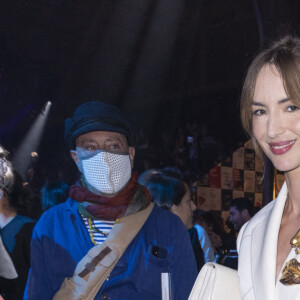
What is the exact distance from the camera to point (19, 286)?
121 inches

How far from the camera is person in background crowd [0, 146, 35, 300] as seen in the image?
3.10 meters

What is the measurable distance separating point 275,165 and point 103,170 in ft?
3.81

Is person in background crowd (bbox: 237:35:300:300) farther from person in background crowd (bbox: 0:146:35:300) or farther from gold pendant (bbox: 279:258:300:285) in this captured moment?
person in background crowd (bbox: 0:146:35:300)

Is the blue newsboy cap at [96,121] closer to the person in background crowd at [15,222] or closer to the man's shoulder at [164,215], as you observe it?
the man's shoulder at [164,215]

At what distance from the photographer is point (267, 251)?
1696 millimetres

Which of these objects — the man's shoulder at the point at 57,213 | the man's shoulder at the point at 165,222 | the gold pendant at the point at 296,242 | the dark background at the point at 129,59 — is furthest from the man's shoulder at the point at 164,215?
the dark background at the point at 129,59

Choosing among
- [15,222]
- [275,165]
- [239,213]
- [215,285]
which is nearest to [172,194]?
[15,222]

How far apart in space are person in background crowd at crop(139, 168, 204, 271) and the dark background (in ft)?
26.2

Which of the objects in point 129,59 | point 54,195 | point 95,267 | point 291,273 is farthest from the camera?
point 129,59

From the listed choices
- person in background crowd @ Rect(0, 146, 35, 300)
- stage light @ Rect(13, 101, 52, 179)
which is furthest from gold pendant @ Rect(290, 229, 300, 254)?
stage light @ Rect(13, 101, 52, 179)

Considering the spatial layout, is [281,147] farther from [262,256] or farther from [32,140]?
[32,140]

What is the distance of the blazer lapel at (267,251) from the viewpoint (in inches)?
63.1

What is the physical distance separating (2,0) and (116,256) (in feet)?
39.1

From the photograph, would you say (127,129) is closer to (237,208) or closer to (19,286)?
(19,286)
